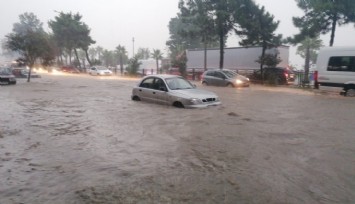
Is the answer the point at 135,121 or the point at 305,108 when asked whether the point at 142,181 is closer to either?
the point at 135,121

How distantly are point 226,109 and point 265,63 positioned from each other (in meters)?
16.1

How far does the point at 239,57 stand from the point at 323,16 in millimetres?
8330

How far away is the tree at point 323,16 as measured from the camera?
77.2 ft

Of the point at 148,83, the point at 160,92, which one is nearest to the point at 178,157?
the point at 160,92

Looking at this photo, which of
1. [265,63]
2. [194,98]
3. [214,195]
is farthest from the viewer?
[265,63]

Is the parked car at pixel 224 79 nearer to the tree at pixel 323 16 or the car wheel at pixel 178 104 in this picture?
the tree at pixel 323 16

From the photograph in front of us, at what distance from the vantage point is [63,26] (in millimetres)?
56375

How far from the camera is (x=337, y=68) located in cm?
1650

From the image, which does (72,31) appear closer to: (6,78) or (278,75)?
(6,78)

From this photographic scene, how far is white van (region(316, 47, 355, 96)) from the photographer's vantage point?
16172mm

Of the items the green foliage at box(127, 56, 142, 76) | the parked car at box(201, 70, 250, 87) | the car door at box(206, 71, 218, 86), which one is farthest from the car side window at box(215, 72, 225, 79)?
the green foliage at box(127, 56, 142, 76)

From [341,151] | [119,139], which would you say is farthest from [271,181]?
[119,139]

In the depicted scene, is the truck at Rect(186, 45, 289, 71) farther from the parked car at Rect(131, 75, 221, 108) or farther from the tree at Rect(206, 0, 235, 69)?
the parked car at Rect(131, 75, 221, 108)

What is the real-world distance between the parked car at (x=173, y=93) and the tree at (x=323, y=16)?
15.4 meters
